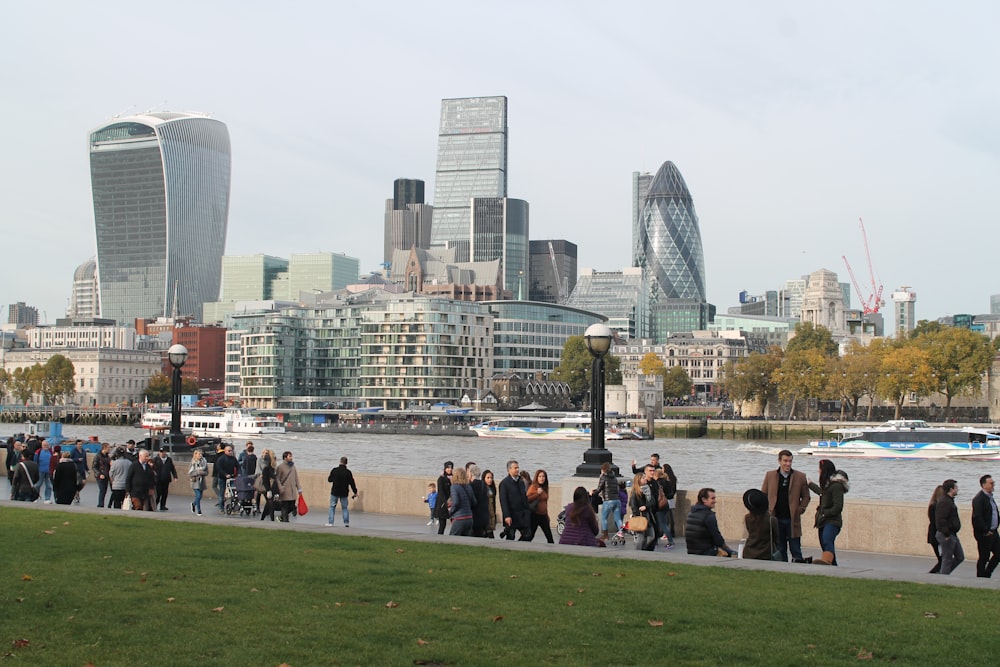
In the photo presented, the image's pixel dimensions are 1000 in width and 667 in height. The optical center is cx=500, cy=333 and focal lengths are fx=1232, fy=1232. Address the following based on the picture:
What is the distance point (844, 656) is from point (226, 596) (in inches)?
274

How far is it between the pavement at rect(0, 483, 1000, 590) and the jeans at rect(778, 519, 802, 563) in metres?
0.76

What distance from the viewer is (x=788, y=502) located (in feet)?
62.8

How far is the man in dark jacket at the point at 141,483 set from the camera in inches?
1066

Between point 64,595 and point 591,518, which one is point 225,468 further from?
point 64,595

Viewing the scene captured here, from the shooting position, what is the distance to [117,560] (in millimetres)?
17031

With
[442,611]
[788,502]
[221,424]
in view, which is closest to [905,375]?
[221,424]

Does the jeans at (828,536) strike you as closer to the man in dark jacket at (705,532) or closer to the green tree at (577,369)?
the man in dark jacket at (705,532)

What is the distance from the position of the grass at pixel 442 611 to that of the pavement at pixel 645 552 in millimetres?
681

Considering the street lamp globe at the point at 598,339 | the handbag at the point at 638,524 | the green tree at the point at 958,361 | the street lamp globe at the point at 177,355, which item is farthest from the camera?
the green tree at the point at 958,361

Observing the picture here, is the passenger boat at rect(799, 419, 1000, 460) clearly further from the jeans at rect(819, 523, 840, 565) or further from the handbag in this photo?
Answer: the jeans at rect(819, 523, 840, 565)

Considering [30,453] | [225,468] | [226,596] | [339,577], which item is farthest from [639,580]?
[30,453]

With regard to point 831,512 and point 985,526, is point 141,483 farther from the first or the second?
point 985,526

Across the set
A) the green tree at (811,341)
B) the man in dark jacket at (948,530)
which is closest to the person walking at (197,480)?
the man in dark jacket at (948,530)

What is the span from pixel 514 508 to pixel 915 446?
85.9 metres
